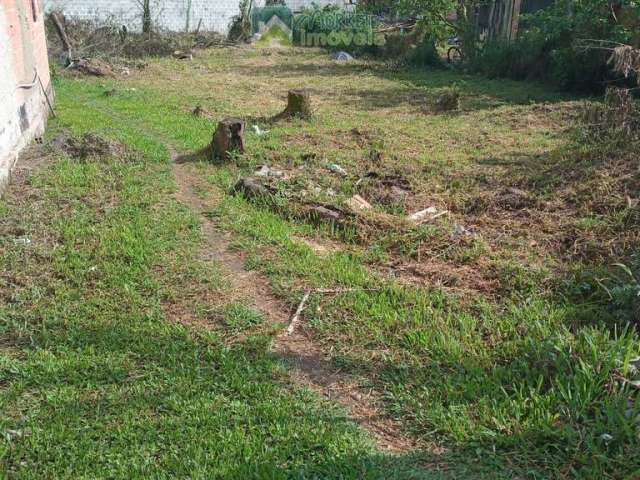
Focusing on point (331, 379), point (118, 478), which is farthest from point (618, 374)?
point (118, 478)

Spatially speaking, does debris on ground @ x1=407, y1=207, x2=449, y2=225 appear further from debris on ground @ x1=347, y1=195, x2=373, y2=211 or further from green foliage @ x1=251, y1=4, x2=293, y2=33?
green foliage @ x1=251, y1=4, x2=293, y2=33

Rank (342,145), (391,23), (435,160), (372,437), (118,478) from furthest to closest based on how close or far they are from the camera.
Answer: (391,23) < (342,145) < (435,160) < (372,437) < (118,478)

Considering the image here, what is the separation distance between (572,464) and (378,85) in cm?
1177

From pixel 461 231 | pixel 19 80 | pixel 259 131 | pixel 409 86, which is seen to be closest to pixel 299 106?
pixel 259 131

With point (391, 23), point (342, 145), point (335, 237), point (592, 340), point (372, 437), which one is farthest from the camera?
point (391, 23)

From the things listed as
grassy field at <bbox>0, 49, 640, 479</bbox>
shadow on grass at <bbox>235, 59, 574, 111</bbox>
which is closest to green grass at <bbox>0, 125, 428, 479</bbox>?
grassy field at <bbox>0, 49, 640, 479</bbox>

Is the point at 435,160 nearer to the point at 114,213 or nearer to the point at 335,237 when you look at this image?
the point at 335,237

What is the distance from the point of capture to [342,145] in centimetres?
775

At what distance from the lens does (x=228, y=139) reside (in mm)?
6969

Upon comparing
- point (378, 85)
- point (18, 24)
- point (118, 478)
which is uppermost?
point (18, 24)

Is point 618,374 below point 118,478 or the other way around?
the other way around

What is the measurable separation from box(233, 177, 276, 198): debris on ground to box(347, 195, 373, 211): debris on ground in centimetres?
77

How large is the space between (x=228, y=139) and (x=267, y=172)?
2.86ft

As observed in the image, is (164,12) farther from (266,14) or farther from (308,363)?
(308,363)
